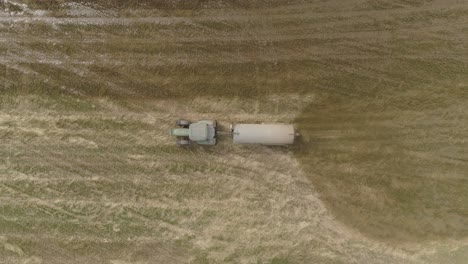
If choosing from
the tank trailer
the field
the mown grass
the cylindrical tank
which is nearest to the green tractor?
the tank trailer

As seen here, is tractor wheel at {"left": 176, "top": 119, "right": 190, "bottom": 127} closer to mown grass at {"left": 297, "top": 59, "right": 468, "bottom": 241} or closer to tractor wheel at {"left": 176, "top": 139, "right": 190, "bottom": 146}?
tractor wheel at {"left": 176, "top": 139, "right": 190, "bottom": 146}

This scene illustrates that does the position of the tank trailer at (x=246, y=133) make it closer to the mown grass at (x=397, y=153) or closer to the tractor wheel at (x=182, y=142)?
the tractor wheel at (x=182, y=142)

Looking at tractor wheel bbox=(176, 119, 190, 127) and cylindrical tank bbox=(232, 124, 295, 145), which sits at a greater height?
tractor wheel bbox=(176, 119, 190, 127)

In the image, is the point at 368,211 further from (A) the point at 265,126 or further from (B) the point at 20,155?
(B) the point at 20,155

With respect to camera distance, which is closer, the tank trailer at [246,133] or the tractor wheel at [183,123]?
the tank trailer at [246,133]

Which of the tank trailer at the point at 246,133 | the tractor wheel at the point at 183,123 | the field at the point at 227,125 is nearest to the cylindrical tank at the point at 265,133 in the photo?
the tank trailer at the point at 246,133

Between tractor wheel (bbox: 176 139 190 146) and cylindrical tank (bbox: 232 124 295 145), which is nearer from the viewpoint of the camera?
cylindrical tank (bbox: 232 124 295 145)

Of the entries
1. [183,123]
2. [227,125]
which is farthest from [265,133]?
[183,123]
